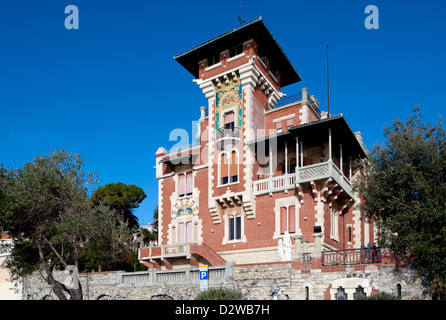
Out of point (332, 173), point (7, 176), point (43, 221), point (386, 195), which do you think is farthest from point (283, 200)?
point (7, 176)

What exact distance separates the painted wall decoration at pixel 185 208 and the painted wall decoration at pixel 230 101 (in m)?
5.89

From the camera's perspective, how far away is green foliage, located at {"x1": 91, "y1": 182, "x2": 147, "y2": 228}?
49.2 metres

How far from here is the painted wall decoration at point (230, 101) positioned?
34.4 meters

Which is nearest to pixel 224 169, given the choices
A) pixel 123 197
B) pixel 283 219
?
pixel 283 219

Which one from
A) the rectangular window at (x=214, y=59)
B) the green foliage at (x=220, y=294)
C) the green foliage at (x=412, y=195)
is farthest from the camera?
the rectangular window at (x=214, y=59)

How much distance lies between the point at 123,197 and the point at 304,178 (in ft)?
82.0

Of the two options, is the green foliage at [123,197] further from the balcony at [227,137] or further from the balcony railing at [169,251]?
the balcony at [227,137]

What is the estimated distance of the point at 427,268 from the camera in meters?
19.8

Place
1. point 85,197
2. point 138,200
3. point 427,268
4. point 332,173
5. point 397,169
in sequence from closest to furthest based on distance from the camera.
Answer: point 427,268 < point 397,169 < point 332,173 < point 85,197 < point 138,200

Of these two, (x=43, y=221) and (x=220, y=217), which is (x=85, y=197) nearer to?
(x=43, y=221)

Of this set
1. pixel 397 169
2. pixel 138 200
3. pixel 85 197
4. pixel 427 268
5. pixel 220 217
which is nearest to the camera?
pixel 427 268

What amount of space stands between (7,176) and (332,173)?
808 inches

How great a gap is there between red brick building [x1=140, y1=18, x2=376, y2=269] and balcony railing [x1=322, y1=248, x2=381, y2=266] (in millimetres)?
5921

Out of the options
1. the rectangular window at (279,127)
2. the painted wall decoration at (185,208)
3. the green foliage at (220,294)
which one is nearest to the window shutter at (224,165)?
the painted wall decoration at (185,208)
